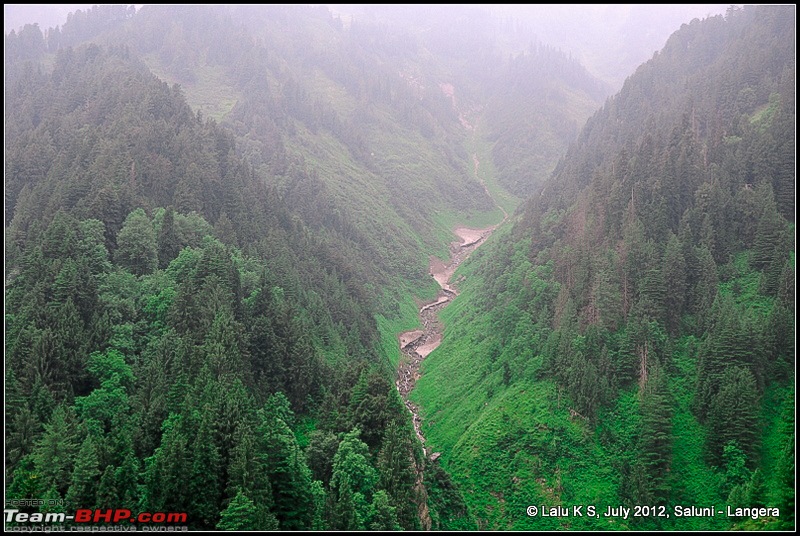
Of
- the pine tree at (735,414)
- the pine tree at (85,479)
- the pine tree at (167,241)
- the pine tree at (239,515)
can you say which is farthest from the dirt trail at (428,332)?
the pine tree at (85,479)

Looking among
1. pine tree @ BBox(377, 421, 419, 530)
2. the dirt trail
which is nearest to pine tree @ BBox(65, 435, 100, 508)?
pine tree @ BBox(377, 421, 419, 530)

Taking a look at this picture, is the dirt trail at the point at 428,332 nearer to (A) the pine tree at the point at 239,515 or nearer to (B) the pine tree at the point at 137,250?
(A) the pine tree at the point at 239,515

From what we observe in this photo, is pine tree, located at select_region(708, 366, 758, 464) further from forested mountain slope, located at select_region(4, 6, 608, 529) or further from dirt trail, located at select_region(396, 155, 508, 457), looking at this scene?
dirt trail, located at select_region(396, 155, 508, 457)

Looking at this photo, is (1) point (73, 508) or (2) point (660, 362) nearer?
(1) point (73, 508)

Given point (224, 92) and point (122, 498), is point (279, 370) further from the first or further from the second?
point (224, 92)

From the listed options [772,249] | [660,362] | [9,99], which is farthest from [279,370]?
[9,99]
